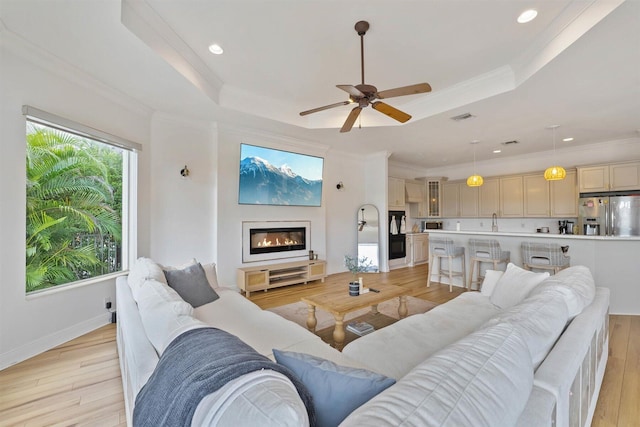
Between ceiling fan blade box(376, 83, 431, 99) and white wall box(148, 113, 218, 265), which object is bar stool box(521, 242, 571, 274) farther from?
white wall box(148, 113, 218, 265)

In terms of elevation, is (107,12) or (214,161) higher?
(107,12)

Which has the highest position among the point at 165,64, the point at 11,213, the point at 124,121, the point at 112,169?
the point at 165,64

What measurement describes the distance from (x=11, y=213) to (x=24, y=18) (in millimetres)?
1574

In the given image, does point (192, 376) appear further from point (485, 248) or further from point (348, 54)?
point (485, 248)

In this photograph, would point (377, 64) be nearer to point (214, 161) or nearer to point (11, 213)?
point (214, 161)

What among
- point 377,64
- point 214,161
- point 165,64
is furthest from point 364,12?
point 214,161

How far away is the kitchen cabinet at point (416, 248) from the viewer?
688cm

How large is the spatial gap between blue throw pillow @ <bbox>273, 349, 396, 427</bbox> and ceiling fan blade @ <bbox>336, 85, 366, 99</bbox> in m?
1.97

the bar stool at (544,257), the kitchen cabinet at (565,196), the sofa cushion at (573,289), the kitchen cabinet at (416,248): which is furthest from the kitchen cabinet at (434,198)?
the sofa cushion at (573,289)

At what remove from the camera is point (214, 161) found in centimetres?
421

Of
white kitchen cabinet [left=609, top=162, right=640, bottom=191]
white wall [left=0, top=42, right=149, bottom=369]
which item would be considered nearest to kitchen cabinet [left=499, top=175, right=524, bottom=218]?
white kitchen cabinet [left=609, top=162, right=640, bottom=191]

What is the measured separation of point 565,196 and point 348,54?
564 cm

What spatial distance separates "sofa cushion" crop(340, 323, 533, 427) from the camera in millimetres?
601

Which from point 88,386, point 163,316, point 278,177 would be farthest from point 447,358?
point 278,177
